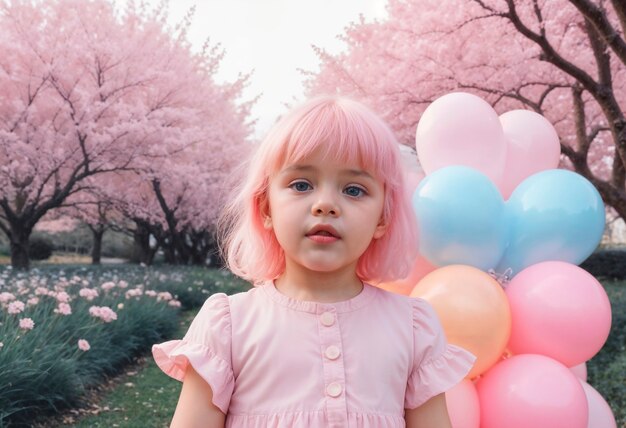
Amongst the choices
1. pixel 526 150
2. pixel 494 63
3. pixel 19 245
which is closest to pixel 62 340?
pixel 526 150

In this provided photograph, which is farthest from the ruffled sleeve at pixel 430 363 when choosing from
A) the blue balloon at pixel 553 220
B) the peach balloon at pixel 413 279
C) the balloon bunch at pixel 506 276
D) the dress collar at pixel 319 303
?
the blue balloon at pixel 553 220

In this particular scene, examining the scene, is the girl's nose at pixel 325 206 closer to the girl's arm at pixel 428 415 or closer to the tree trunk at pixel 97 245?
the girl's arm at pixel 428 415

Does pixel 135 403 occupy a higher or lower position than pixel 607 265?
higher

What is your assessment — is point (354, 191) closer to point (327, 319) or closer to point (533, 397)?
point (327, 319)

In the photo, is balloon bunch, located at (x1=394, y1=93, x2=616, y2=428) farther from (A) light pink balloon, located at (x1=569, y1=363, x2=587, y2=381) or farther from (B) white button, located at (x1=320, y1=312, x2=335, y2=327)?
(B) white button, located at (x1=320, y1=312, x2=335, y2=327)

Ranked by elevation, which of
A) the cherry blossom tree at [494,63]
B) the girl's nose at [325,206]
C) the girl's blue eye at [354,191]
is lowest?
the girl's nose at [325,206]

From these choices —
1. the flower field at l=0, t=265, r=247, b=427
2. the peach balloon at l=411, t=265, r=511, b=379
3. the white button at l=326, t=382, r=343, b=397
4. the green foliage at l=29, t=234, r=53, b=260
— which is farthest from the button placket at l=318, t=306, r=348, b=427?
the green foliage at l=29, t=234, r=53, b=260

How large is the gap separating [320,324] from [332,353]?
72 mm

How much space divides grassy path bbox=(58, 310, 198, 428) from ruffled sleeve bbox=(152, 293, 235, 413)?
311 cm

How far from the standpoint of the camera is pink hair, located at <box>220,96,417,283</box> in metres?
1.28

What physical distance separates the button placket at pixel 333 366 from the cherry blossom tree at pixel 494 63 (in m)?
4.25

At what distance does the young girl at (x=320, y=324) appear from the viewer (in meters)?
1.23

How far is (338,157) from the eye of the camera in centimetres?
126

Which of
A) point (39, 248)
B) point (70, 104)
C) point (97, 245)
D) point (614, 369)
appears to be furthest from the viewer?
point (39, 248)
